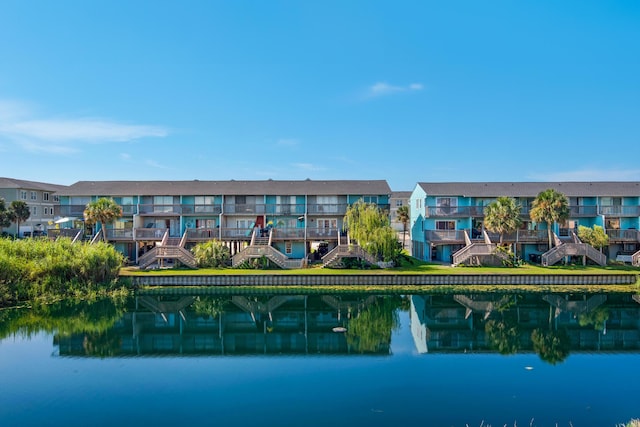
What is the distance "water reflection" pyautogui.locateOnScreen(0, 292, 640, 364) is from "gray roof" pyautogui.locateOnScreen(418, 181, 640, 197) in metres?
14.9

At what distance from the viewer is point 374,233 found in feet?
143

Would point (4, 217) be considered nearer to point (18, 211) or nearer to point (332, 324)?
point (18, 211)

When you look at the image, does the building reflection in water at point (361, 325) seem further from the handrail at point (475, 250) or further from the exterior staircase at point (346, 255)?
the handrail at point (475, 250)

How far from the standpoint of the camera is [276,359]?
22891 mm

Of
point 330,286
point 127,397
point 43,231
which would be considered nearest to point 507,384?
point 127,397

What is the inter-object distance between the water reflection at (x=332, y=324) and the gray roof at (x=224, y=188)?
48.0 ft

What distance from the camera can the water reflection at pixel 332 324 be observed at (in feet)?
81.6

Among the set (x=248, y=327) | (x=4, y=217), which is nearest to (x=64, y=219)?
(x=4, y=217)

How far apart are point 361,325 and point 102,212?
96.1ft

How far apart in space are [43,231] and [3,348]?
4445cm

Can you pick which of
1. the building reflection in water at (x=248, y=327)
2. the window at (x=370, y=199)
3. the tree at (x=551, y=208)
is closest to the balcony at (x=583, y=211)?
the tree at (x=551, y=208)

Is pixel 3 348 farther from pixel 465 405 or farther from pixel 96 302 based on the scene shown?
pixel 465 405

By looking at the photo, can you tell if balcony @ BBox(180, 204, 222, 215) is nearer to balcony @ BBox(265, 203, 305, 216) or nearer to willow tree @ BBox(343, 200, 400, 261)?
balcony @ BBox(265, 203, 305, 216)

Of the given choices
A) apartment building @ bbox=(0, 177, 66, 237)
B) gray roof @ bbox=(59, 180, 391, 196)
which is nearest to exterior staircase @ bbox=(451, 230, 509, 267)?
gray roof @ bbox=(59, 180, 391, 196)
